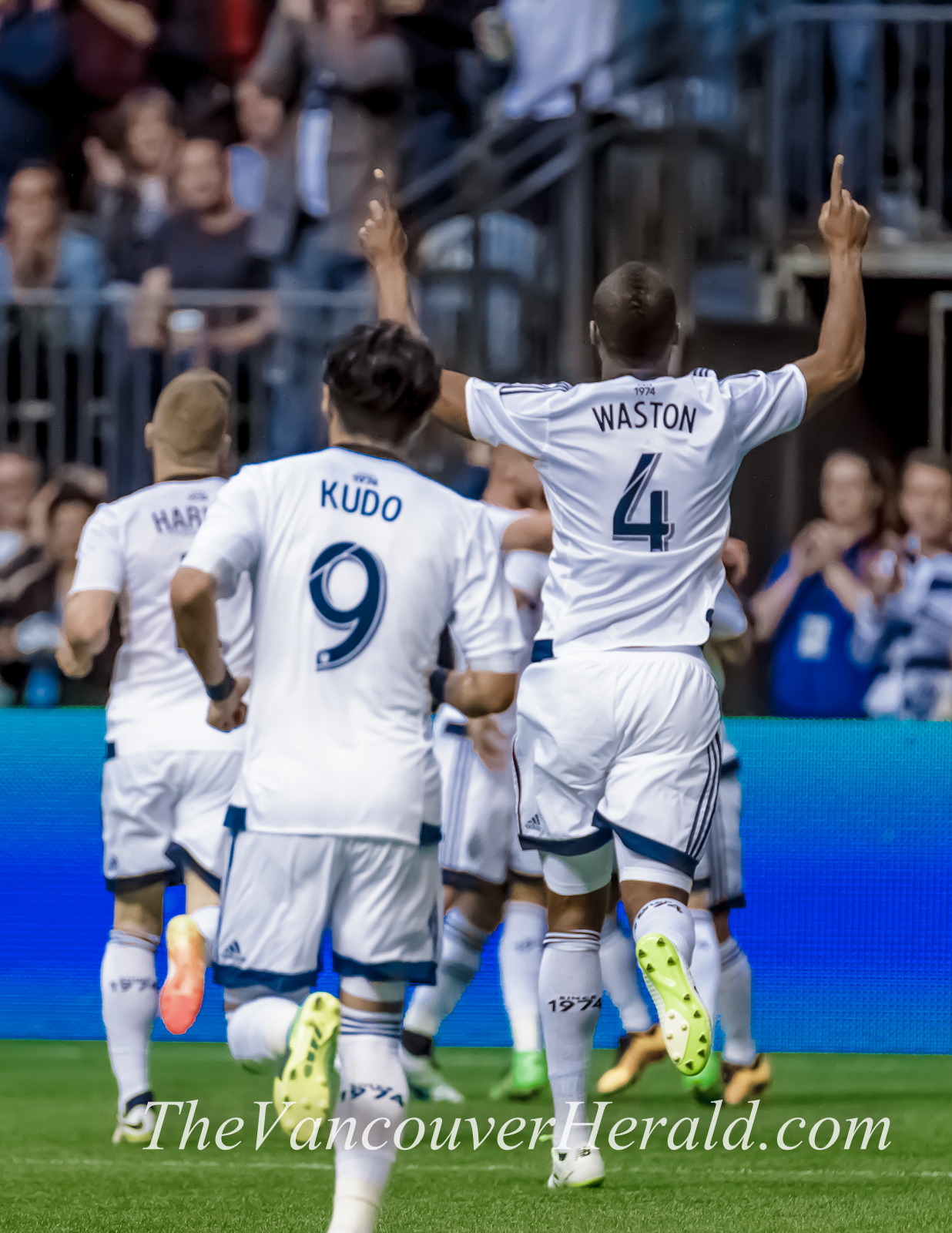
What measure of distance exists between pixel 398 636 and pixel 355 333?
64cm

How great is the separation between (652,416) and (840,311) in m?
0.57

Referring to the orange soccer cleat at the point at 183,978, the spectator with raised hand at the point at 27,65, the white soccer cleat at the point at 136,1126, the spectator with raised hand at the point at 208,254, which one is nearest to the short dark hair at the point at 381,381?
the orange soccer cleat at the point at 183,978

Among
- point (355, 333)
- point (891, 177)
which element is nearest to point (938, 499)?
point (891, 177)

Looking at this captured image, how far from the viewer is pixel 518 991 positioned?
20.9 feet

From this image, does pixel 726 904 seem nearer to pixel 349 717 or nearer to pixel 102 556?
pixel 102 556

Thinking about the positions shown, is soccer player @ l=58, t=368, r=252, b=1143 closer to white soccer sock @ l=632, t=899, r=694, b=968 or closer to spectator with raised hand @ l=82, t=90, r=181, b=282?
white soccer sock @ l=632, t=899, r=694, b=968

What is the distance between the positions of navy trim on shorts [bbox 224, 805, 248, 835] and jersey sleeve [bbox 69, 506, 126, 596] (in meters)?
1.45

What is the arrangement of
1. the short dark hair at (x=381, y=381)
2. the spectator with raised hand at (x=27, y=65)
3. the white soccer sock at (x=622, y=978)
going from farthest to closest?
the spectator with raised hand at (x=27, y=65)
the white soccer sock at (x=622, y=978)
the short dark hair at (x=381, y=381)

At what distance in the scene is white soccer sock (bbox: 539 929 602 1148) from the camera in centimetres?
490

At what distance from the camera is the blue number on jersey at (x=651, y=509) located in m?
4.86

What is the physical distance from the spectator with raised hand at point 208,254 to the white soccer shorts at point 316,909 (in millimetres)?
5823

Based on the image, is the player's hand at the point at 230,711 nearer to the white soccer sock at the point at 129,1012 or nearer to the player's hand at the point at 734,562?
the white soccer sock at the point at 129,1012

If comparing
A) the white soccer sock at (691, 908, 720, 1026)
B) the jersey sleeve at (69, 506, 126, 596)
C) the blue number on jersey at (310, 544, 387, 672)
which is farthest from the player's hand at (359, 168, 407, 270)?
the white soccer sock at (691, 908, 720, 1026)

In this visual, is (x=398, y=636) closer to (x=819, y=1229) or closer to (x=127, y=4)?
(x=819, y=1229)
